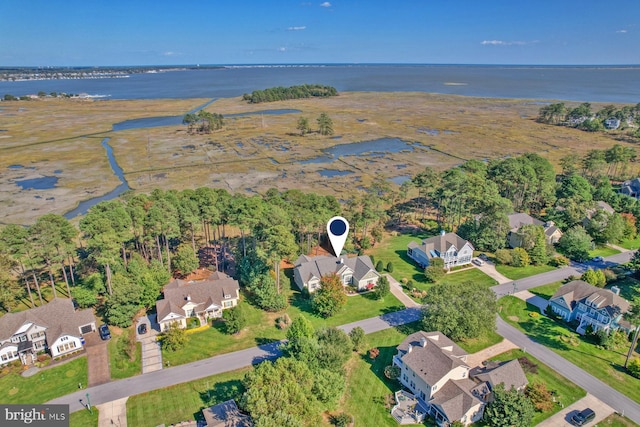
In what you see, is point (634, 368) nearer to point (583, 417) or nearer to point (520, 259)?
point (583, 417)

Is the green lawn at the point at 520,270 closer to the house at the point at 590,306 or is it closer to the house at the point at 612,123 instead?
the house at the point at 590,306

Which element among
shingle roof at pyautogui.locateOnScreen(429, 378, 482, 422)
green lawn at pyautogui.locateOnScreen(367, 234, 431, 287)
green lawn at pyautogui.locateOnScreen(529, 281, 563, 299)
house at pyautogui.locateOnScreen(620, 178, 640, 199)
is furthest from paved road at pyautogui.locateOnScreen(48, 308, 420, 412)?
house at pyautogui.locateOnScreen(620, 178, 640, 199)

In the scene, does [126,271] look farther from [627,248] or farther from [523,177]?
[627,248]

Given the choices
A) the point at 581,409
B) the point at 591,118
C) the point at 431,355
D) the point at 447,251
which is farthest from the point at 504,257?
the point at 591,118

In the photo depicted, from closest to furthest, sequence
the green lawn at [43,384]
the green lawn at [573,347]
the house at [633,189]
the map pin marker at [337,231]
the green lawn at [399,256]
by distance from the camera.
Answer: the green lawn at [43,384]
the green lawn at [573,347]
the green lawn at [399,256]
the map pin marker at [337,231]
the house at [633,189]

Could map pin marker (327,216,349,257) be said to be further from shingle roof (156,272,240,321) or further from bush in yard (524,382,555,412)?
bush in yard (524,382,555,412)

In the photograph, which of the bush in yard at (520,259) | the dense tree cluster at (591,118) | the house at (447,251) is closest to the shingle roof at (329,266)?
the house at (447,251)

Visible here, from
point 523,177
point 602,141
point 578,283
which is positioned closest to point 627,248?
point 523,177
